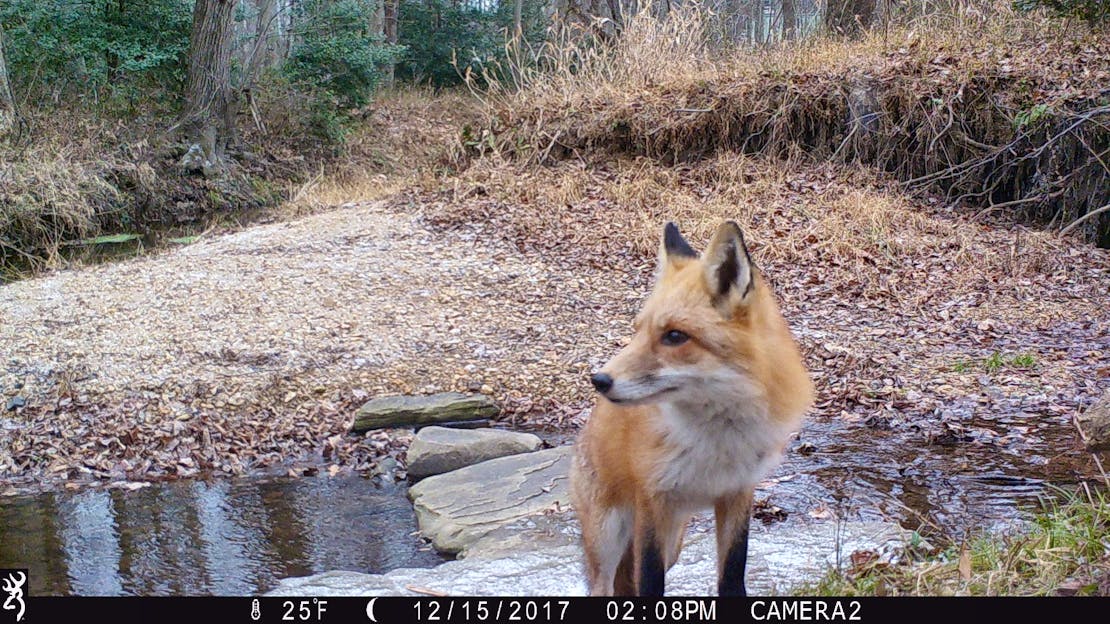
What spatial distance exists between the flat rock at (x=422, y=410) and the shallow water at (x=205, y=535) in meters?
0.83

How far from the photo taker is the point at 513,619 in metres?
3.23

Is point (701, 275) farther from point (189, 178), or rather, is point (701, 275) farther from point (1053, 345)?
point (189, 178)

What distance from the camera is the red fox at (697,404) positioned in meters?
2.83

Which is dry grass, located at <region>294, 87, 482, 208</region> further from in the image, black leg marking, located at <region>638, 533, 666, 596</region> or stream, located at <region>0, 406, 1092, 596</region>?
black leg marking, located at <region>638, 533, 666, 596</region>

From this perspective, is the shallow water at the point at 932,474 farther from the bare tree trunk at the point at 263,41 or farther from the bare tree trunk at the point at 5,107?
the bare tree trunk at the point at 263,41

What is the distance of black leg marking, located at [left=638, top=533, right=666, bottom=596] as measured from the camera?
121 inches

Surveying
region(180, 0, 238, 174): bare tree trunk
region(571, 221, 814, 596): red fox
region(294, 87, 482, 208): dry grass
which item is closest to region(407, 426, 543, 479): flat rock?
region(571, 221, 814, 596): red fox

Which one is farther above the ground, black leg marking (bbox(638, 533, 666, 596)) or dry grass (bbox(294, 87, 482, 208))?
dry grass (bbox(294, 87, 482, 208))

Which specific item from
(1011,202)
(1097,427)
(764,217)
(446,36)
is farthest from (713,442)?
(446,36)

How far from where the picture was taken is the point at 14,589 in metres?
3.92

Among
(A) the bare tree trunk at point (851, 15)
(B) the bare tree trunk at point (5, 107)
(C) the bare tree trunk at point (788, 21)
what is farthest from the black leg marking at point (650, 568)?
(B) the bare tree trunk at point (5, 107)

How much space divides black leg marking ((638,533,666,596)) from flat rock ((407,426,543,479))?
3453mm

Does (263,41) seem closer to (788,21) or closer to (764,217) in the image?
(788,21)

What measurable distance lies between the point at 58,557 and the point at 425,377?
3409 millimetres
